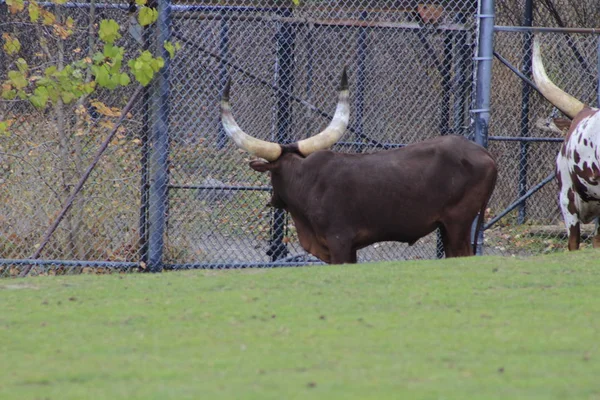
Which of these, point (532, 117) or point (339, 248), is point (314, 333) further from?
point (532, 117)

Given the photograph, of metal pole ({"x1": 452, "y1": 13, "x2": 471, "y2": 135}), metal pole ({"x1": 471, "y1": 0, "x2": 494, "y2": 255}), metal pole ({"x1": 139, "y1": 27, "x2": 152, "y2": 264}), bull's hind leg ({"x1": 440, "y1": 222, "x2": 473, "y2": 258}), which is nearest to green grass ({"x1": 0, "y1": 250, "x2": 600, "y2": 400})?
bull's hind leg ({"x1": 440, "y1": 222, "x2": 473, "y2": 258})

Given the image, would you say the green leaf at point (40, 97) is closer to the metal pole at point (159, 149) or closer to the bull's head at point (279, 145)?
the metal pole at point (159, 149)

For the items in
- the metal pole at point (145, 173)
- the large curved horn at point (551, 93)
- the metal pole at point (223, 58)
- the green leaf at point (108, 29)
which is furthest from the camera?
the large curved horn at point (551, 93)

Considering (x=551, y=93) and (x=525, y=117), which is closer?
(x=551, y=93)

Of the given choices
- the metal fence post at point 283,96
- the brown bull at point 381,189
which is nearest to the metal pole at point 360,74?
the metal fence post at point 283,96

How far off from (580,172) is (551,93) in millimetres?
1099

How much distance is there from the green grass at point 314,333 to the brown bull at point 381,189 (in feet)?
4.54

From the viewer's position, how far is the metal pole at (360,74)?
417 inches

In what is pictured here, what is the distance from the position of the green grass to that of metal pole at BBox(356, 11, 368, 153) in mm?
3061

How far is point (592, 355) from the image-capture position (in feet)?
16.5

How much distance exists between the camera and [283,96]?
1036 cm

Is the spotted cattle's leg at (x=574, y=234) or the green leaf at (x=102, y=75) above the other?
the green leaf at (x=102, y=75)

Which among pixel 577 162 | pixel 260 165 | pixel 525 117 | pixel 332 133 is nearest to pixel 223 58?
pixel 260 165

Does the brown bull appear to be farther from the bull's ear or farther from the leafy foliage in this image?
the leafy foliage
